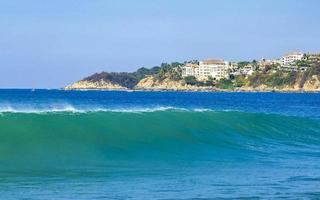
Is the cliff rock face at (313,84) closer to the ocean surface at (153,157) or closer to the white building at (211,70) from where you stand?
the white building at (211,70)

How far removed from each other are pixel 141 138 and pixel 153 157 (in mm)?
3254

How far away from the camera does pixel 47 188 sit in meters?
12.4

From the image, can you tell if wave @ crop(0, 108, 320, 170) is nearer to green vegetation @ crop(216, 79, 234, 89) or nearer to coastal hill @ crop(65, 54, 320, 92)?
coastal hill @ crop(65, 54, 320, 92)

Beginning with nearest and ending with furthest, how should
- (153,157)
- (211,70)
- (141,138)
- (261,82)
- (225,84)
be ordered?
1. (153,157)
2. (141,138)
3. (261,82)
4. (225,84)
5. (211,70)

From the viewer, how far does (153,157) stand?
1817 cm

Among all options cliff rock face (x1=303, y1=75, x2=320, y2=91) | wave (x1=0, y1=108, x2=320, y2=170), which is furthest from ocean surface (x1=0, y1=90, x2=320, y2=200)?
cliff rock face (x1=303, y1=75, x2=320, y2=91)

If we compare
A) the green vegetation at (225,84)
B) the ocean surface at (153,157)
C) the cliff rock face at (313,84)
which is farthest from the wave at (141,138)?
the green vegetation at (225,84)

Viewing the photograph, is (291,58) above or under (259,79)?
above

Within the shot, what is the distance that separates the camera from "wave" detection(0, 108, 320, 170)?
1733cm

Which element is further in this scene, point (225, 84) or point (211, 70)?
point (211, 70)

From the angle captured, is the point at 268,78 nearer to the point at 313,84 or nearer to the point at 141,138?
the point at 313,84

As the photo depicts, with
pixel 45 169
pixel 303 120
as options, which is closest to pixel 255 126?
pixel 303 120

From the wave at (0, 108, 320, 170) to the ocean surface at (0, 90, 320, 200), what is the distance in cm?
2

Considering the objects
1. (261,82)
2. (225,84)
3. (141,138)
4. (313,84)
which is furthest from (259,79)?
(141,138)
